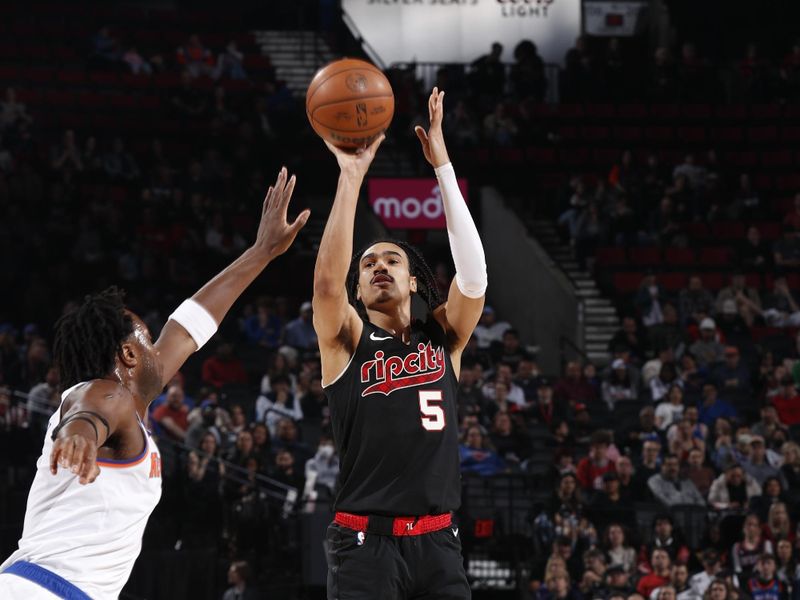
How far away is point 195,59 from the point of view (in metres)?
21.3

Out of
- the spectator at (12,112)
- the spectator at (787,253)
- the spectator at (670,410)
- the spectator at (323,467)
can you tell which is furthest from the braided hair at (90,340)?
the spectator at (787,253)

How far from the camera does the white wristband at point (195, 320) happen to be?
169 inches

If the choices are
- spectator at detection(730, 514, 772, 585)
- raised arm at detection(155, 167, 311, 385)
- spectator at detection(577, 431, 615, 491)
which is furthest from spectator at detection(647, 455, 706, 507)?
raised arm at detection(155, 167, 311, 385)

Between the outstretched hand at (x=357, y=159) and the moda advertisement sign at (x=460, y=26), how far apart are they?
20105mm

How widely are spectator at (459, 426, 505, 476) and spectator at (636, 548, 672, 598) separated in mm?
2053

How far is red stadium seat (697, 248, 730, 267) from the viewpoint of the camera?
60.3ft

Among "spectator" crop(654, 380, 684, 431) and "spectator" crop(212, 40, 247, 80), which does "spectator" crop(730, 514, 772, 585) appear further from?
"spectator" crop(212, 40, 247, 80)

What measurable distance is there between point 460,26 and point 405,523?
21.3 metres

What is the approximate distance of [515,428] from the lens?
13547 mm

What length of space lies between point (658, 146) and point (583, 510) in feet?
35.5

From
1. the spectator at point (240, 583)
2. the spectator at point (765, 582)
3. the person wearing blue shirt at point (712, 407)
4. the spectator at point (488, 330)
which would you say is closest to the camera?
the spectator at point (240, 583)

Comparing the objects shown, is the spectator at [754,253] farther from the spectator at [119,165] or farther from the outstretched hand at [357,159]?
the outstretched hand at [357,159]

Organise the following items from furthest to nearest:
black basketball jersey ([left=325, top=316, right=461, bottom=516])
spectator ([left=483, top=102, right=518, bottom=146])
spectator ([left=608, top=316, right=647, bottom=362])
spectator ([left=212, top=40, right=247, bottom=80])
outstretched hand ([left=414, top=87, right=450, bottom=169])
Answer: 1. spectator ([left=212, top=40, right=247, bottom=80])
2. spectator ([left=483, top=102, right=518, bottom=146])
3. spectator ([left=608, top=316, right=647, bottom=362])
4. outstretched hand ([left=414, top=87, right=450, bottom=169])
5. black basketball jersey ([left=325, top=316, right=461, bottom=516])

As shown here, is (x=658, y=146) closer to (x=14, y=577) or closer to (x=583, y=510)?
(x=583, y=510)
